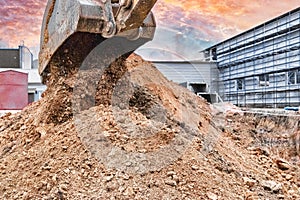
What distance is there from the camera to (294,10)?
816 centimetres

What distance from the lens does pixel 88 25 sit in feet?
6.56

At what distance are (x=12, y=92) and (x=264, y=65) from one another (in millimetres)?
6554

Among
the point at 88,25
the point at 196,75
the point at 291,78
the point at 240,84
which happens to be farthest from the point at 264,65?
the point at 88,25

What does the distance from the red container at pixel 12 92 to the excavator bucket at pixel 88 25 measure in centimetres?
379

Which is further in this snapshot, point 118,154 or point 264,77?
point 264,77

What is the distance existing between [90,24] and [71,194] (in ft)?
3.13

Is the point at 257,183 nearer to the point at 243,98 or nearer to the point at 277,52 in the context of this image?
the point at 277,52

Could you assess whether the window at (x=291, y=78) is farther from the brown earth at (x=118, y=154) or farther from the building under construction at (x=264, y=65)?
the brown earth at (x=118, y=154)

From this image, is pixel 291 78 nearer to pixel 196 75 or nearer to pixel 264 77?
pixel 264 77

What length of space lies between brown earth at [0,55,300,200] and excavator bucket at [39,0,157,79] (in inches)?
6.3

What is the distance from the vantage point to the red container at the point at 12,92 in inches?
241

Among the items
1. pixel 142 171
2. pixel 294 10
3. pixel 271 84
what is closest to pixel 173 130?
pixel 142 171

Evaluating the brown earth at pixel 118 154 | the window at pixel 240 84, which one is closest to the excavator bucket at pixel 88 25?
the brown earth at pixel 118 154

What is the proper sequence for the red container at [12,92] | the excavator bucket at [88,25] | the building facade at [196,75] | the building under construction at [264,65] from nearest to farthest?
the excavator bucket at [88,25] → the red container at [12,92] → the building under construction at [264,65] → the building facade at [196,75]
